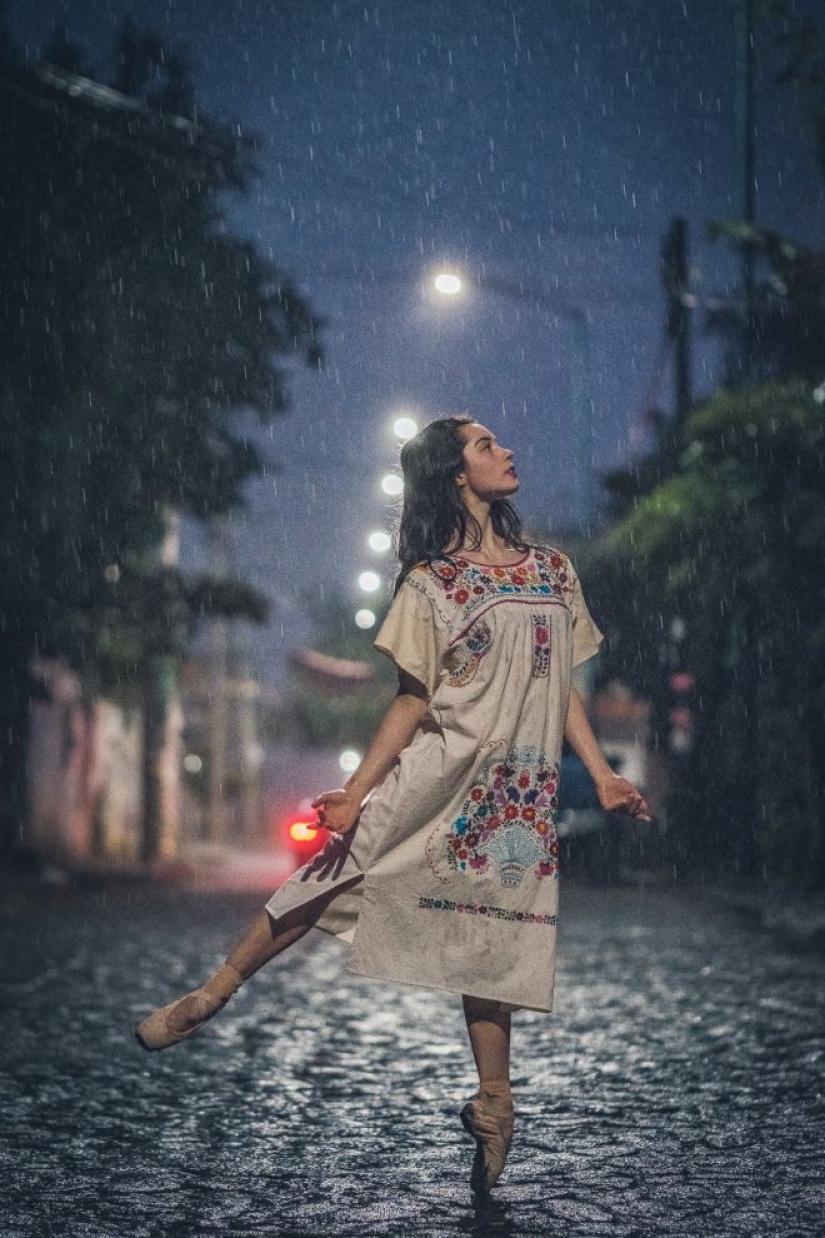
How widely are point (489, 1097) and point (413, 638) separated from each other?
1155mm

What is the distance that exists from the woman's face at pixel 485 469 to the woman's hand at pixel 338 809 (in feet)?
2.91

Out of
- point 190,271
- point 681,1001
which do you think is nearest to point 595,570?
point 190,271

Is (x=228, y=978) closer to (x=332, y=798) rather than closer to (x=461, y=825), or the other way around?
(x=332, y=798)

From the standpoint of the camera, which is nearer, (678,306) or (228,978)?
(228,978)

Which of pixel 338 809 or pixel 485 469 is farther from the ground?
pixel 485 469

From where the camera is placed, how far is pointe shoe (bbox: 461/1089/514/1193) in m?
4.51

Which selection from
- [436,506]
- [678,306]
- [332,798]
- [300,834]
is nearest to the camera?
[332,798]

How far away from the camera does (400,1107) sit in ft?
19.1

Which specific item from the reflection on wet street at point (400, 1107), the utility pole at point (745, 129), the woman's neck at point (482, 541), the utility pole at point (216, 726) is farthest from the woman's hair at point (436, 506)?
the utility pole at point (216, 726)

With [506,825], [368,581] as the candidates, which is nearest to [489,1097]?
[506,825]

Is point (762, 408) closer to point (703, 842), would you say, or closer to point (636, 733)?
point (703, 842)

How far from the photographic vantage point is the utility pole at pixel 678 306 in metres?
24.2

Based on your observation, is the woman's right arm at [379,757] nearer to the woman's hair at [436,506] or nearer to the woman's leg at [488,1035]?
the woman's hair at [436,506]

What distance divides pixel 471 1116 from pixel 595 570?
922 inches
